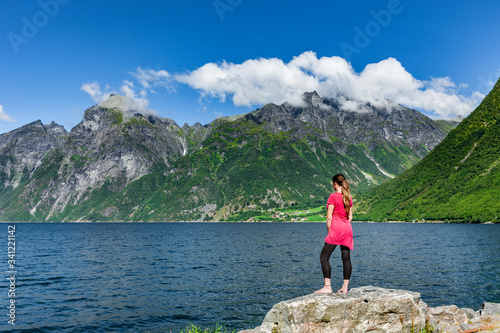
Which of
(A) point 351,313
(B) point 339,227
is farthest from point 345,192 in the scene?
(A) point 351,313

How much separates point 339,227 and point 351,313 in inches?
135

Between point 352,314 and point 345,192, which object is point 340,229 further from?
point 352,314

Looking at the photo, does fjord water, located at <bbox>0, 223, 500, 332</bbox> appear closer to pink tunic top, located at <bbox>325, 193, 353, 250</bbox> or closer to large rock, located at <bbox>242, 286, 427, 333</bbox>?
large rock, located at <bbox>242, 286, 427, 333</bbox>

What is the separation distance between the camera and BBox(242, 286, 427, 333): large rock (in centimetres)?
1263

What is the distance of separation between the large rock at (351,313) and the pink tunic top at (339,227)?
2.22 m

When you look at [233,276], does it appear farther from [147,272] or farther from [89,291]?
[89,291]

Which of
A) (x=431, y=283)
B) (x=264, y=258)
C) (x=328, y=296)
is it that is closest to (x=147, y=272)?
(x=264, y=258)

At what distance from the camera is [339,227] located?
13.6 m

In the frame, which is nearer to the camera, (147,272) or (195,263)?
(147,272)

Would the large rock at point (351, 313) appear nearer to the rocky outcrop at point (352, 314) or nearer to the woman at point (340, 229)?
the rocky outcrop at point (352, 314)

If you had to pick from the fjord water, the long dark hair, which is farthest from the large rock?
the fjord water

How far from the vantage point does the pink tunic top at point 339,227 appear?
1357 centimetres

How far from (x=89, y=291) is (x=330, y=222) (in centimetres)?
3785

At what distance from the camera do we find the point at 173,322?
28.3m
